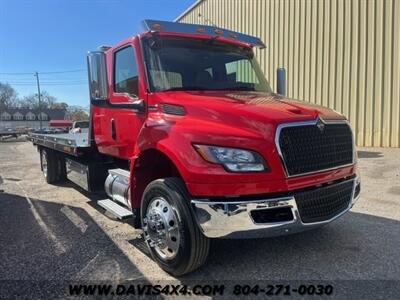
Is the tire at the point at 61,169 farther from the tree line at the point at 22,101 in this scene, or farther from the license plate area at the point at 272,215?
the tree line at the point at 22,101

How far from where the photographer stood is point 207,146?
11.2 ft

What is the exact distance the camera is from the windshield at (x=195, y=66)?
4.40m

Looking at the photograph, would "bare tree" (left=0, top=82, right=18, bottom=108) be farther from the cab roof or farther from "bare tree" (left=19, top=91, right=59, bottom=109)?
the cab roof

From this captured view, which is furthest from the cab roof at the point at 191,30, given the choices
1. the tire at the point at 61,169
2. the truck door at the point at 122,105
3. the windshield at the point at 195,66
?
the tire at the point at 61,169

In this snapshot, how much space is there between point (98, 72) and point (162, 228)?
2083 mm

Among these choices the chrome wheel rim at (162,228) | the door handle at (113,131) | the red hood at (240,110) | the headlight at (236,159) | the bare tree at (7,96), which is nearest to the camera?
the headlight at (236,159)

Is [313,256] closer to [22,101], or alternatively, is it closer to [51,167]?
[51,167]

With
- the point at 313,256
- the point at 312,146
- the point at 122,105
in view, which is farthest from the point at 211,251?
the point at 122,105

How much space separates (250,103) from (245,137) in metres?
0.62

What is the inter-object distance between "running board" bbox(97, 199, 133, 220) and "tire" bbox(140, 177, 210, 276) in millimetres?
666

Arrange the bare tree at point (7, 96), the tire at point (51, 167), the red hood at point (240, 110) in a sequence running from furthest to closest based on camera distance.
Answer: the bare tree at point (7, 96), the tire at point (51, 167), the red hood at point (240, 110)

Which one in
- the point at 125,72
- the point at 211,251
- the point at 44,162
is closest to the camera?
the point at 211,251

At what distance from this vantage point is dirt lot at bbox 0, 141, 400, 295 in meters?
3.84

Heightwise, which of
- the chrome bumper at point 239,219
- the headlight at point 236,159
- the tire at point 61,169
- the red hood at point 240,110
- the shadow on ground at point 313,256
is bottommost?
the shadow on ground at point 313,256
